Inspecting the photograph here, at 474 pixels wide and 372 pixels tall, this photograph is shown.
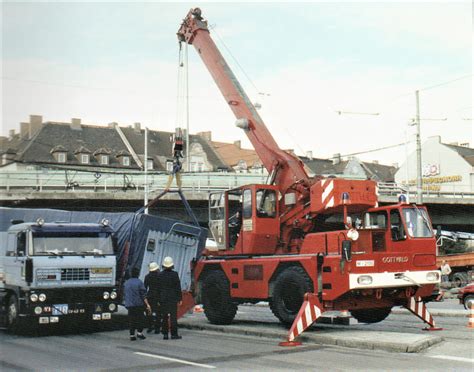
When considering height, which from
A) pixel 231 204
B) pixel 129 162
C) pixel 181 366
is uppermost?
pixel 129 162

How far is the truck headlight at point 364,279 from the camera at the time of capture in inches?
574

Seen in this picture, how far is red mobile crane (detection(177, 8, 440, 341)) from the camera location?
1482 centimetres

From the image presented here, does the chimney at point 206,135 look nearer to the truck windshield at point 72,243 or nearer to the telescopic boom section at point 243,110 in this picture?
the telescopic boom section at point 243,110

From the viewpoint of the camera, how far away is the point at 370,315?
17641 mm

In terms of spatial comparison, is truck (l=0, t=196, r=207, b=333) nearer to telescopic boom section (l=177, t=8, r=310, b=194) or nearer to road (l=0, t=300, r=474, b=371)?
road (l=0, t=300, r=474, b=371)

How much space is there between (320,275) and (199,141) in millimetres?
85207

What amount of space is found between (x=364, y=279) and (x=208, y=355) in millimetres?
3933

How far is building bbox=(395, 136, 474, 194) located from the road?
70687 millimetres

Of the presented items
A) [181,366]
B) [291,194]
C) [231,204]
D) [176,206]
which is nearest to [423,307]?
[291,194]

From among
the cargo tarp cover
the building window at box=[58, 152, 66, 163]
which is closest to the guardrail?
the cargo tarp cover

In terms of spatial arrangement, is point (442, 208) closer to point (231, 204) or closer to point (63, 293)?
point (231, 204)

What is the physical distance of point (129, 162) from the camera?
282 feet

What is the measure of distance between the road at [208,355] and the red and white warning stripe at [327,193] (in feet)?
9.17

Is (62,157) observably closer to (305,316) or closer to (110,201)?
(110,201)
